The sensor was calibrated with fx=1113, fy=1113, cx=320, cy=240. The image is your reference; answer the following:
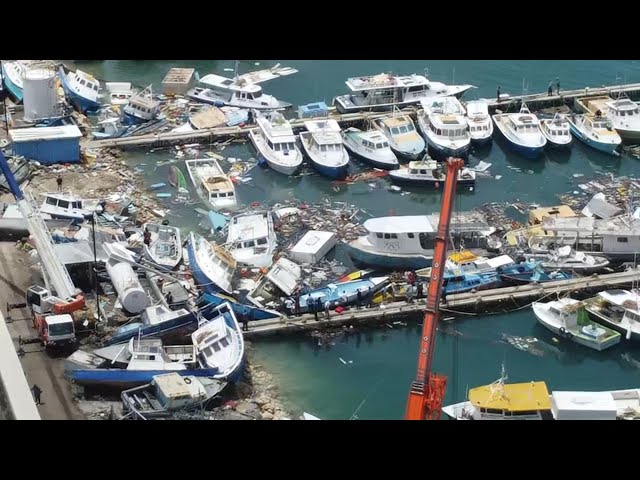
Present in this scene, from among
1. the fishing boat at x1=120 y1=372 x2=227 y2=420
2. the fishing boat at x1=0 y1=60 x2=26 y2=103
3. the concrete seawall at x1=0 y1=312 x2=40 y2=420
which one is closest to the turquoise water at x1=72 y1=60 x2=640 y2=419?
the fishing boat at x1=120 y1=372 x2=227 y2=420

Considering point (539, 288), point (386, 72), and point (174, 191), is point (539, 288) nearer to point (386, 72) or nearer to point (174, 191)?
point (174, 191)

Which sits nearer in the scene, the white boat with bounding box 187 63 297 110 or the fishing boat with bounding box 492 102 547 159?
the fishing boat with bounding box 492 102 547 159

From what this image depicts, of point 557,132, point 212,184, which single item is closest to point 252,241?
point 212,184

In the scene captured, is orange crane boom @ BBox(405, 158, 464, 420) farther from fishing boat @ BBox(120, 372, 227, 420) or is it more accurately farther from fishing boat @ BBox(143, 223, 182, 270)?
fishing boat @ BBox(143, 223, 182, 270)

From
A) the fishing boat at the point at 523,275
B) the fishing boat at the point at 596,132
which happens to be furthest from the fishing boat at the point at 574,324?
the fishing boat at the point at 596,132

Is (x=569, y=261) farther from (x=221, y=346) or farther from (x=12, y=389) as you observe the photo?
(x=12, y=389)

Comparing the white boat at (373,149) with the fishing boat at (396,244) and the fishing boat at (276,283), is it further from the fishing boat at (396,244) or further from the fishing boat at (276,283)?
the fishing boat at (276,283)
